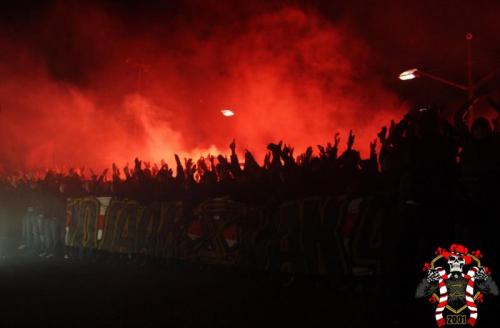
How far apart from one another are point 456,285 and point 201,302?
2.98 metres

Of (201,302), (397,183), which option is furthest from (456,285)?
(201,302)

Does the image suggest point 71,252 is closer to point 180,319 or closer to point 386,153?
point 180,319

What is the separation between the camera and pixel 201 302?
6332mm

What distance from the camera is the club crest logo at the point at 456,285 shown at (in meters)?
4.30

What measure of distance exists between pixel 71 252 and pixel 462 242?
9523mm

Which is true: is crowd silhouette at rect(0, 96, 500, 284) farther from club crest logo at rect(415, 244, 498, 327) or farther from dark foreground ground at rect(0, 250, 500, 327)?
dark foreground ground at rect(0, 250, 500, 327)

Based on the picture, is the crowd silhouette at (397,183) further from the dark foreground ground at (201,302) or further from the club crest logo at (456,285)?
the dark foreground ground at (201,302)

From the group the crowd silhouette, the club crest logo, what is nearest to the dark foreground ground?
the club crest logo

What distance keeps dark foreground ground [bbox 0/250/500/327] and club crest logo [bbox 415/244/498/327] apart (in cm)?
15

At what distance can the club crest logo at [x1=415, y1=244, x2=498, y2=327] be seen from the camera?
14.1 feet

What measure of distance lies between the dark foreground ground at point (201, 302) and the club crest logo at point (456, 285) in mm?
150

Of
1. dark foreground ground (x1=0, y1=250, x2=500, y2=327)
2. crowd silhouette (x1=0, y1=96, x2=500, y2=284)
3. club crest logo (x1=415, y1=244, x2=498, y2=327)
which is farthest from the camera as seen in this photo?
dark foreground ground (x1=0, y1=250, x2=500, y2=327)

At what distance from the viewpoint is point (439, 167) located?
4.83 meters

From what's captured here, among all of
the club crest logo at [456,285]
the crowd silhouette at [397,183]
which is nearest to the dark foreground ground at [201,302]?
the club crest logo at [456,285]
